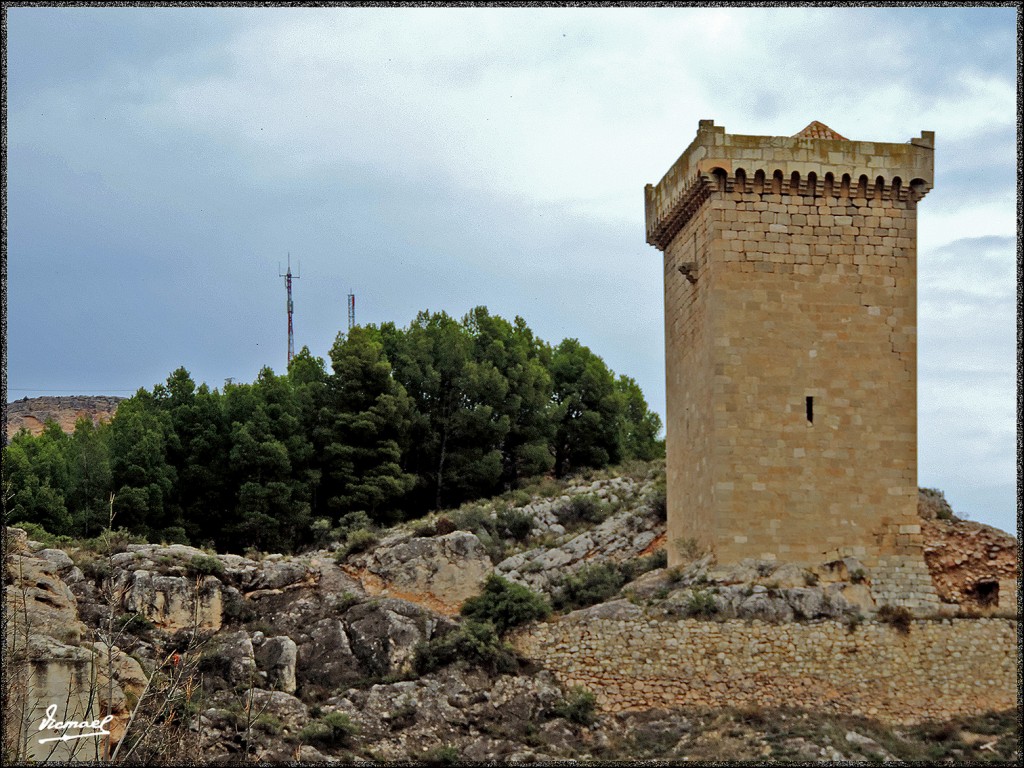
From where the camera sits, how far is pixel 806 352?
89.2 ft

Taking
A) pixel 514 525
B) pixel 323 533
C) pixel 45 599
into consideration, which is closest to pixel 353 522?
pixel 323 533

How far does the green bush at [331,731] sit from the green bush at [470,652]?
6.97 ft

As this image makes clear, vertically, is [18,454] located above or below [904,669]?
above

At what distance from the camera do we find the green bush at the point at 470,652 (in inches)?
1040

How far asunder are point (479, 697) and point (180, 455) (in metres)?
Result: 15.3

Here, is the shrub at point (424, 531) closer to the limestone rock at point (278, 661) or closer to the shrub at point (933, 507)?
the limestone rock at point (278, 661)

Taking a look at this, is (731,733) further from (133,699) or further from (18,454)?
(18,454)

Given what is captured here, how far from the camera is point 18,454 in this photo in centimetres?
3878

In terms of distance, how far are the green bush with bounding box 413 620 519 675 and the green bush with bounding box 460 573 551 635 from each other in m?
0.38

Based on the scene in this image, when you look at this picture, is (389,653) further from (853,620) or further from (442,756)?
(853,620)

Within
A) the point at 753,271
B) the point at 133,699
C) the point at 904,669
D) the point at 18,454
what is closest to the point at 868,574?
the point at 904,669

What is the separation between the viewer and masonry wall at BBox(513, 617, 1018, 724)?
1009 inches

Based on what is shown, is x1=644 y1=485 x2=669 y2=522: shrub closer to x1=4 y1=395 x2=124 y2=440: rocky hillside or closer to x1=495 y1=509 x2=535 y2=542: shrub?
x1=495 y1=509 x2=535 y2=542: shrub

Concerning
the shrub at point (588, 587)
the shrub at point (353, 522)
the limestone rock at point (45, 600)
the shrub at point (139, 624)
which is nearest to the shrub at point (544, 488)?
the shrub at point (353, 522)
